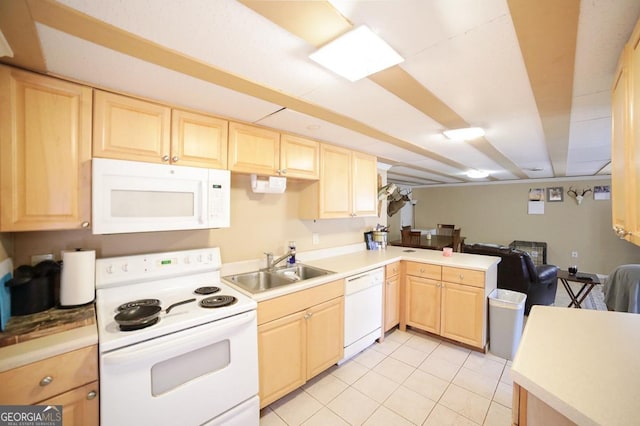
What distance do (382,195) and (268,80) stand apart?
2619mm

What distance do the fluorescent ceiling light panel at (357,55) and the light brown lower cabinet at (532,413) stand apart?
149 centimetres

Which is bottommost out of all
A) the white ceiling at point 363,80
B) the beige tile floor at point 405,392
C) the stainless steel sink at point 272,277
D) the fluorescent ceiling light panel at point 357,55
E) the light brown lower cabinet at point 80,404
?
the beige tile floor at point 405,392

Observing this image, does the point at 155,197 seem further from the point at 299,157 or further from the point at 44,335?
the point at 299,157

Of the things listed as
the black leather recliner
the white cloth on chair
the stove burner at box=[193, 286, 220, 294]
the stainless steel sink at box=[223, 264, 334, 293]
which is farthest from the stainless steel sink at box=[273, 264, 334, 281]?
the white cloth on chair

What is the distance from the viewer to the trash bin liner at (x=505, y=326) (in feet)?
8.09

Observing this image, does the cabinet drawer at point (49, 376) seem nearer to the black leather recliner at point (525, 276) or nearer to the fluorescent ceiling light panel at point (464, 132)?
the fluorescent ceiling light panel at point (464, 132)

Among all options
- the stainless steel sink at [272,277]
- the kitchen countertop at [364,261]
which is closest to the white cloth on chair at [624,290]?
the kitchen countertop at [364,261]

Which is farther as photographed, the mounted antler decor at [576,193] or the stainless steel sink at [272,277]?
the mounted antler decor at [576,193]

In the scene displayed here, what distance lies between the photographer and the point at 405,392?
205 centimetres

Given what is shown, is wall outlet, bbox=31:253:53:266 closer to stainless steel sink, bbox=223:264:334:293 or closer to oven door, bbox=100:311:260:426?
oven door, bbox=100:311:260:426

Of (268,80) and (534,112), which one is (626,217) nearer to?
(534,112)

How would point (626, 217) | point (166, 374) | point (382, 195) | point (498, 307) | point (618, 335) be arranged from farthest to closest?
point (382, 195) → point (498, 307) → point (166, 374) → point (618, 335) → point (626, 217)

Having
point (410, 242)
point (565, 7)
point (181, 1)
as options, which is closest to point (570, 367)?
point (565, 7)

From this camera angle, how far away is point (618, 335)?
3.92ft
